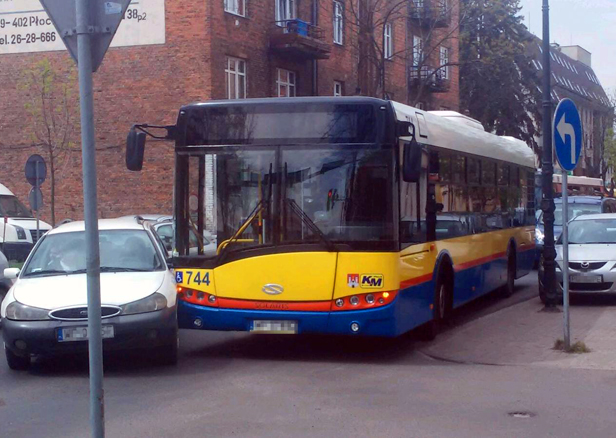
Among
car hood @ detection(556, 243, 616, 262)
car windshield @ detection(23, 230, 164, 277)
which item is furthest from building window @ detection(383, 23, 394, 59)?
car windshield @ detection(23, 230, 164, 277)

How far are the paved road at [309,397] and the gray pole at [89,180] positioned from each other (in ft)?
8.56

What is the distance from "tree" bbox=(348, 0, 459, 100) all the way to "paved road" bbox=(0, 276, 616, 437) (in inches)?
729

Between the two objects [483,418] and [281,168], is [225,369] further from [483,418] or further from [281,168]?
[483,418]

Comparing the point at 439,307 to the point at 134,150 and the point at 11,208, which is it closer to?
the point at 134,150

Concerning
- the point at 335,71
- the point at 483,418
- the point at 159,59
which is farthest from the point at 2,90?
the point at 483,418

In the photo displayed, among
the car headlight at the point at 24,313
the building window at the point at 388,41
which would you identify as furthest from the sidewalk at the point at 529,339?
the building window at the point at 388,41

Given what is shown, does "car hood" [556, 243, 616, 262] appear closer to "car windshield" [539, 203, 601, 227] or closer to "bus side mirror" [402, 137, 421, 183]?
"bus side mirror" [402, 137, 421, 183]

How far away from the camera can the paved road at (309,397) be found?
24.7 ft

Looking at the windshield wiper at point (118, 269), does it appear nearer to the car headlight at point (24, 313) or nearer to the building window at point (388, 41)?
the car headlight at point (24, 313)

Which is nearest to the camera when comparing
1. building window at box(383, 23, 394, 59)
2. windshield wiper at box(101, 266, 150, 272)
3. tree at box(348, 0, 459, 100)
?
windshield wiper at box(101, 266, 150, 272)

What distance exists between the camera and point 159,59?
95.5 feet

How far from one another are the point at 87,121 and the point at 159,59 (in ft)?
81.6

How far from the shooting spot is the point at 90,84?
486cm

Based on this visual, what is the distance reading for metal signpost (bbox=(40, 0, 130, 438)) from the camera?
479 centimetres
